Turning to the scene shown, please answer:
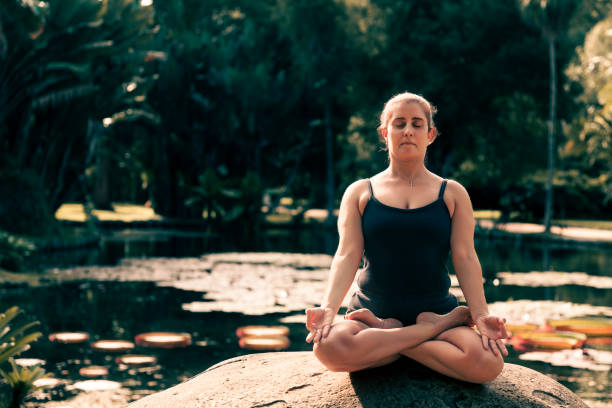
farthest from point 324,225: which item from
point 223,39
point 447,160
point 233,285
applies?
point 233,285

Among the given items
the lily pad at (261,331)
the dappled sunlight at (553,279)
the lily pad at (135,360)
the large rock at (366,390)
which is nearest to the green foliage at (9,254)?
the lily pad at (261,331)

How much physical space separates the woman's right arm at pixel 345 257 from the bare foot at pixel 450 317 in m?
0.39

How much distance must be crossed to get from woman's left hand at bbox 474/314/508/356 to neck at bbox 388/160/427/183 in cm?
80

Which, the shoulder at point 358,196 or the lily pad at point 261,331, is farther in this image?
the lily pad at point 261,331

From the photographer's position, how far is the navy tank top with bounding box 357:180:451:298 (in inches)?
155

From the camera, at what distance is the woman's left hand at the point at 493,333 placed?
3.71 metres

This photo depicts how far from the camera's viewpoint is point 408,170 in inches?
162

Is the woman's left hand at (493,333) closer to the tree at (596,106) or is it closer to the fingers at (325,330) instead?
the fingers at (325,330)

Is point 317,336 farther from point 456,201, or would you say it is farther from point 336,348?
point 456,201

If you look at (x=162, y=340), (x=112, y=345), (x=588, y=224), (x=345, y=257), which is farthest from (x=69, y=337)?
(x=588, y=224)

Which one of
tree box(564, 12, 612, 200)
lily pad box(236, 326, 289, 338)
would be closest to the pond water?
lily pad box(236, 326, 289, 338)

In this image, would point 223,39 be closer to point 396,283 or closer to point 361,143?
point 361,143

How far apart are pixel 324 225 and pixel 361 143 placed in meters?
4.02

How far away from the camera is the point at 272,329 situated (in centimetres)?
996
